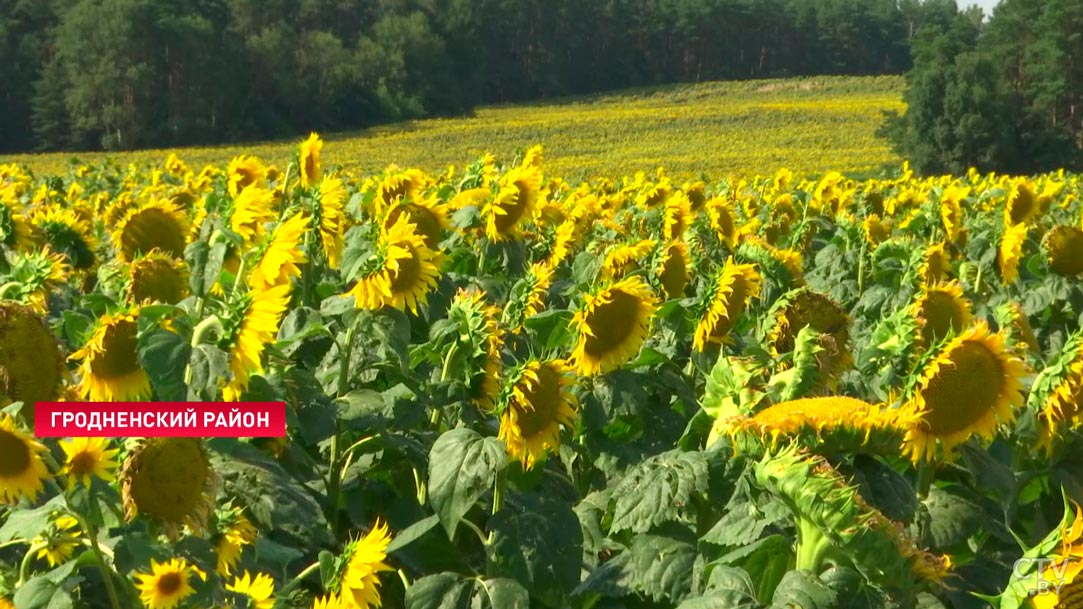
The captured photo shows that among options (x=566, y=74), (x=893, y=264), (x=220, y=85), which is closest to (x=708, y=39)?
(x=566, y=74)

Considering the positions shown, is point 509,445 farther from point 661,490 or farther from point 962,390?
point 962,390

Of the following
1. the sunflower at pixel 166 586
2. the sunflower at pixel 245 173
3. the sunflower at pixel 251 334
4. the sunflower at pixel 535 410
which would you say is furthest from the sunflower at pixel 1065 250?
the sunflower at pixel 166 586

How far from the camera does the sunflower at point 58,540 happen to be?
6.30 ft

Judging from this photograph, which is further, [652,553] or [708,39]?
[708,39]

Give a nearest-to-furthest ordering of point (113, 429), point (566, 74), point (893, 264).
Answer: point (113, 429) < point (893, 264) < point (566, 74)

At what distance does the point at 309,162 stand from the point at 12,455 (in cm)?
311

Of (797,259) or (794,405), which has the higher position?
(794,405)

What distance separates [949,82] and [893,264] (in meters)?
35.4

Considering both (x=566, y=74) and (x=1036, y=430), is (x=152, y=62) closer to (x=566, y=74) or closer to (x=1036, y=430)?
(x=566, y=74)

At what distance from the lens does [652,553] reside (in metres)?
2.24

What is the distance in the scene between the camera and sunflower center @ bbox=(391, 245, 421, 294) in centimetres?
314

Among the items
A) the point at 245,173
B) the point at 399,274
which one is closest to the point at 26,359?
the point at 399,274

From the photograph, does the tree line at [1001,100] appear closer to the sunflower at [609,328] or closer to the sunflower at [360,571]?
the sunflower at [609,328]

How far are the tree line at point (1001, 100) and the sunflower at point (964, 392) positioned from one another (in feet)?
117
